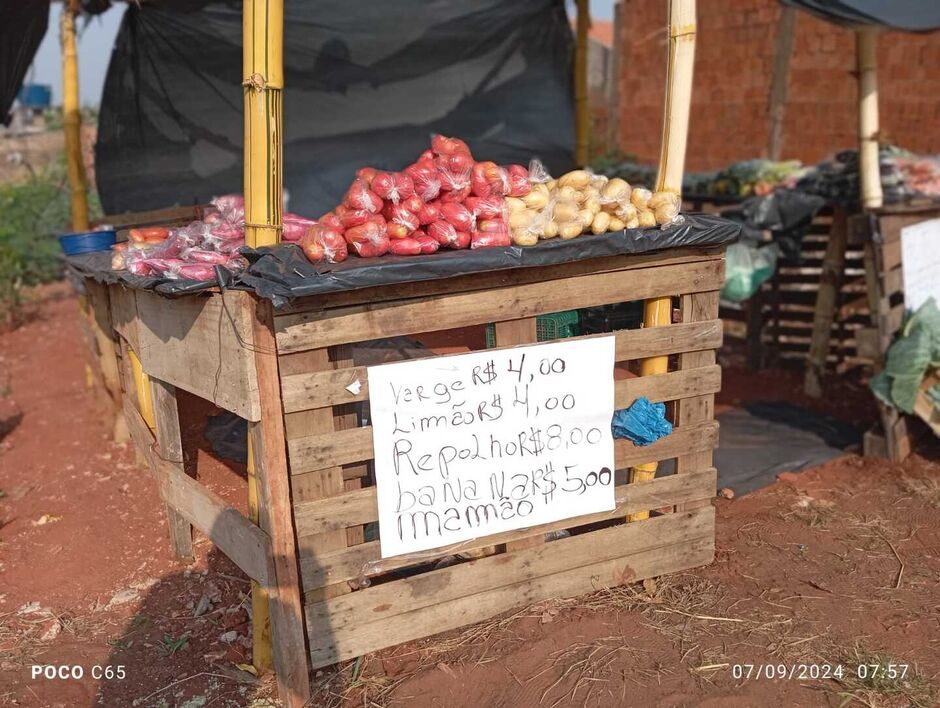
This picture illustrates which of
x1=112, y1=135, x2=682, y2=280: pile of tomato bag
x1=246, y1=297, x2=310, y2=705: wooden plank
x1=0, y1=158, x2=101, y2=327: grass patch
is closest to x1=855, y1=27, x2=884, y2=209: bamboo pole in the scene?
x1=112, y1=135, x2=682, y2=280: pile of tomato bag

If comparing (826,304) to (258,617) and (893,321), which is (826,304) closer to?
(893,321)

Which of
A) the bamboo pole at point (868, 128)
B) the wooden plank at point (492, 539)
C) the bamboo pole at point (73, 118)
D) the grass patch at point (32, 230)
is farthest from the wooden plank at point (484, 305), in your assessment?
the grass patch at point (32, 230)

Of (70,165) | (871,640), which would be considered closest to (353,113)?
(70,165)

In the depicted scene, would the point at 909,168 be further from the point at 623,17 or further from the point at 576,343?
the point at 623,17

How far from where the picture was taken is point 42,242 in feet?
41.0

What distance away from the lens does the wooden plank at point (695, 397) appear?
3520 mm

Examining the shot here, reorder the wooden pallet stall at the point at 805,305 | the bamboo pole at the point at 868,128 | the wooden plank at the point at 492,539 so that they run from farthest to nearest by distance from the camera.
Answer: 1. the wooden pallet stall at the point at 805,305
2. the bamboo pole at the point at 868,128
3. the wooden plank at the point at 492,539

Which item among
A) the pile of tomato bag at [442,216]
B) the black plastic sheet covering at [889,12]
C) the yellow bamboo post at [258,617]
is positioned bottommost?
the yellow bamboo post at [258,617]

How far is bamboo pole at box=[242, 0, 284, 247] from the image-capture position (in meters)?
2.89

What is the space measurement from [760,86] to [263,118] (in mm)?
10130

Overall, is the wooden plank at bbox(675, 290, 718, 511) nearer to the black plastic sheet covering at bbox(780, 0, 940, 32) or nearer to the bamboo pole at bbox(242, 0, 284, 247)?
the bamboo pole at bbox(242, 0, 284, 247)

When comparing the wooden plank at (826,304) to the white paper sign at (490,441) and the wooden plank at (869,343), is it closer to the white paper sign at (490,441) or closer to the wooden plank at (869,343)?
the wooden plank at (869,343)

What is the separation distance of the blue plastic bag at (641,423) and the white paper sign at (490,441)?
8 cm

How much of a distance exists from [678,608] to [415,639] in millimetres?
1145
